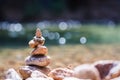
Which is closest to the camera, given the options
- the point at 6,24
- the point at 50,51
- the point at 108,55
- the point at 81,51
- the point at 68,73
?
the point at 68,73

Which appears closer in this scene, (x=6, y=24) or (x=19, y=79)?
(x=19, y=79)

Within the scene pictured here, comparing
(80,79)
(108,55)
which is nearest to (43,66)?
(80,79)

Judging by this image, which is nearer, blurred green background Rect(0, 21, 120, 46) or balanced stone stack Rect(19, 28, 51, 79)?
balanced stone stack Rect(19, 28, 51, 79)

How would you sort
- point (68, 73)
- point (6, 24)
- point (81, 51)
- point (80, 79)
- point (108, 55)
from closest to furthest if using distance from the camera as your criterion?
1. point (80, 79)
2. point (68, 73)
3. point (108, 55)
4. point (81, 51)
5. point (6, 24)

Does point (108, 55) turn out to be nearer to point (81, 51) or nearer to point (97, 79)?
point (81, 51)

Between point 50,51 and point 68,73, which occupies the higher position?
point 50,51

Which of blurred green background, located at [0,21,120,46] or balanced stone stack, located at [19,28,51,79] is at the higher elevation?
blurred green background, located at [0,21,120,46]

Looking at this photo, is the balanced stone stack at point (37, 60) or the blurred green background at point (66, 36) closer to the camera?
the balanced stone stack at point (37, 60)

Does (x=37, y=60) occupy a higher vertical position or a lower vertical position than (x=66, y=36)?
lower

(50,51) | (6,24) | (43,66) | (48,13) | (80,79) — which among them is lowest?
(80,79)

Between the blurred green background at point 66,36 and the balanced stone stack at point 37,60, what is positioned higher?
the blurred green background at point 66,36

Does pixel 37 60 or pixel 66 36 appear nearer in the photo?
pixel 37 60
